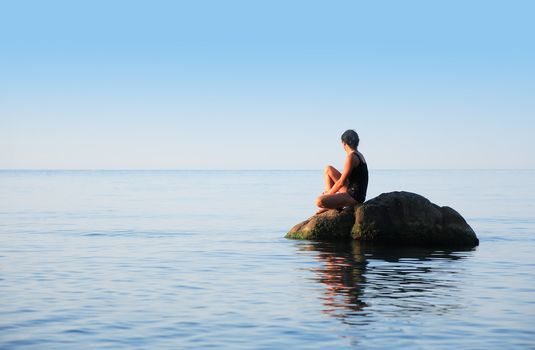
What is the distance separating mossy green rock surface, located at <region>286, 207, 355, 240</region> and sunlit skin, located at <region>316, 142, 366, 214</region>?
0.76ft

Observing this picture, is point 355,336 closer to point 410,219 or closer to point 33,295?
point 33,295

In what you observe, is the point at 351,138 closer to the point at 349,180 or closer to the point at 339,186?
the point at 349,180

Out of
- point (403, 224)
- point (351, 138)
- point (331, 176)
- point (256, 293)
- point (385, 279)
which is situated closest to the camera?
point (256, 293)

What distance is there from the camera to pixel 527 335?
33.0 feet

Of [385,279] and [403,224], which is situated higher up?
[403,224]

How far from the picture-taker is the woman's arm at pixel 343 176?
20.9 metres

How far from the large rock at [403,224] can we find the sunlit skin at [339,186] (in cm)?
38

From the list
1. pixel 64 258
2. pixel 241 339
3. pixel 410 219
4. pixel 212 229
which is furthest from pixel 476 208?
pixel 241 339

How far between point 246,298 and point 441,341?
3.92m

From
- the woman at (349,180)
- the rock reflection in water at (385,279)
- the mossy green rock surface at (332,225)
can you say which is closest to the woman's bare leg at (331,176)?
the woman at (349,180)

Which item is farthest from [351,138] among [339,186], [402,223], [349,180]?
[402,223]

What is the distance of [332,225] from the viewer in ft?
71.2

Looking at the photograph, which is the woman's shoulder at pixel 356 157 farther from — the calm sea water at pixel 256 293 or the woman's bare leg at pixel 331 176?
the calm sea water at pixel 256 293

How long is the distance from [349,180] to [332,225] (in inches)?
50.9
